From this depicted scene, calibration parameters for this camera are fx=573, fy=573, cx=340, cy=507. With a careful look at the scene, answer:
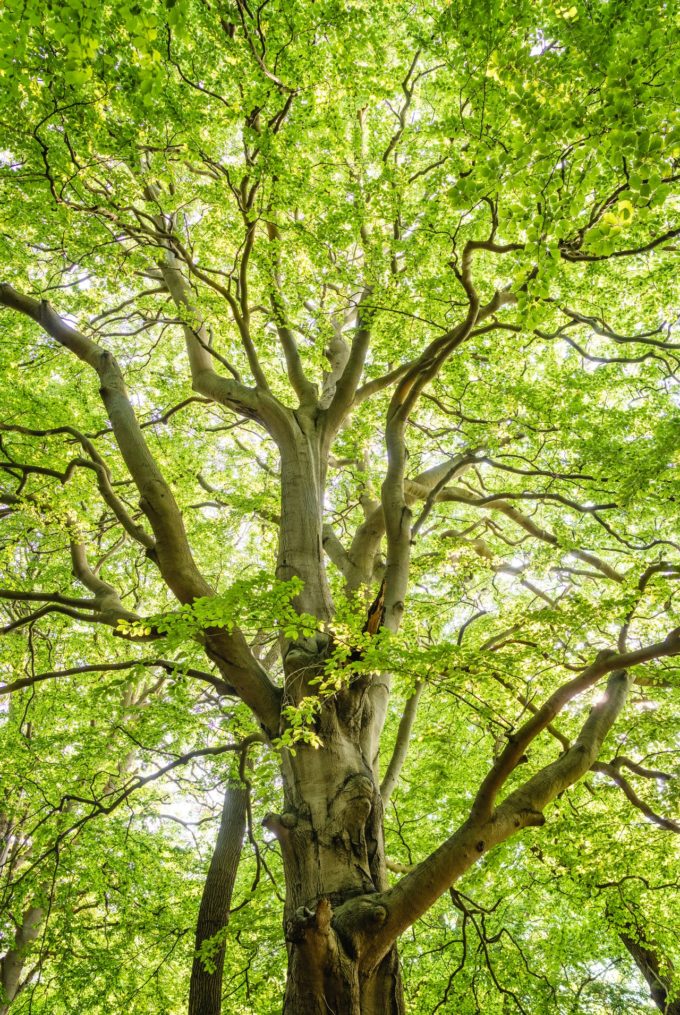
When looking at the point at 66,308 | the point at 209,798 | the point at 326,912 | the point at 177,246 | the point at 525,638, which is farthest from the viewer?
the point at 209,798

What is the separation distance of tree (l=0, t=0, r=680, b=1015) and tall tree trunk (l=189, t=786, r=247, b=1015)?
0.05m

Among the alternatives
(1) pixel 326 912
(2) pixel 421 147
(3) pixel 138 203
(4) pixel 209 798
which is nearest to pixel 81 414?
(3) pixel 138 203

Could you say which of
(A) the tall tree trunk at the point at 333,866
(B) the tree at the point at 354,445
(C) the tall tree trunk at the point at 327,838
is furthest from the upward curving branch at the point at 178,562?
(A) the tall tree trunk at the point at 333,866

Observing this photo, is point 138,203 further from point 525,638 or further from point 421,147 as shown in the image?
point 525,638

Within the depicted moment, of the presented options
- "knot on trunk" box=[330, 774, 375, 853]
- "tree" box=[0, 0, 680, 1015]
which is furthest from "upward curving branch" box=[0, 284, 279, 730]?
"knot on trunk" box=[330, 774, 375, 853]

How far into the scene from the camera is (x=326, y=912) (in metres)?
2.92

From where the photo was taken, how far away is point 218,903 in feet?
21.3

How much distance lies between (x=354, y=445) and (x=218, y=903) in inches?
223

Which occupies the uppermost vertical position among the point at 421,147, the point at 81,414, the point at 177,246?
the point at 421,147

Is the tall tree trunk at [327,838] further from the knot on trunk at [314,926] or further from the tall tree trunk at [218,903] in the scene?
the tall tree trunk at [218,903]

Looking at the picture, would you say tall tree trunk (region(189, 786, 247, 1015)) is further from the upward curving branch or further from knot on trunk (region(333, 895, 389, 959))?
knot on trunk (region(333, 895, 389, 959))

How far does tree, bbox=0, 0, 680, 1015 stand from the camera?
347 centimetres

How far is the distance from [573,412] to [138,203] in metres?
5.75

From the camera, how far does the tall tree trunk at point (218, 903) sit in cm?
577
